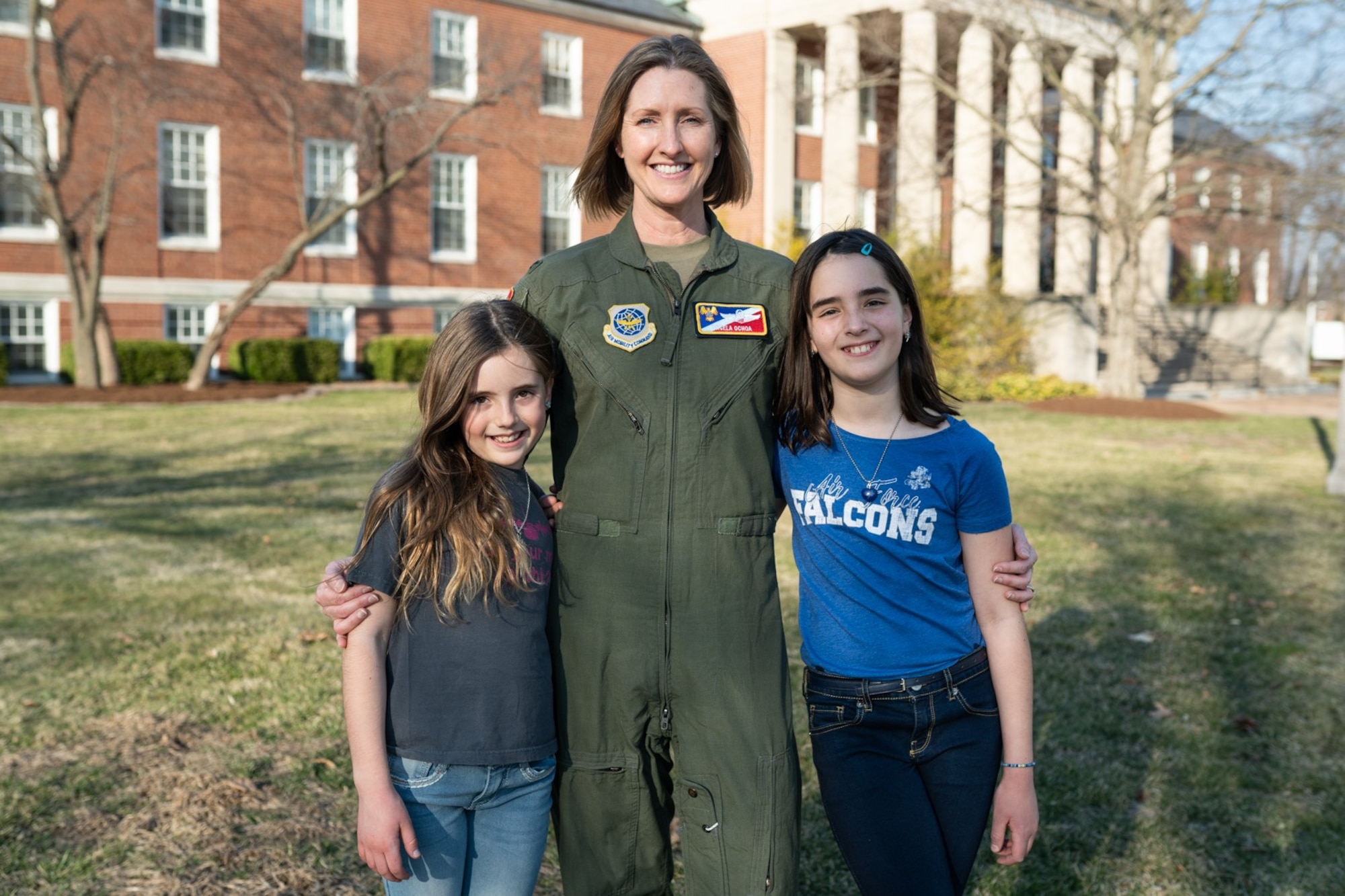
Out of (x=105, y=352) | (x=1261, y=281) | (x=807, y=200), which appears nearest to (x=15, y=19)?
(x=105, y=352)

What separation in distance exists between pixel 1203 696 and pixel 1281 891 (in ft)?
6.14

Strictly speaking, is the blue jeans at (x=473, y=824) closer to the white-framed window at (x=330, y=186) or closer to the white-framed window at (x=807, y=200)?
the white-framed window at (x=330, y=186)

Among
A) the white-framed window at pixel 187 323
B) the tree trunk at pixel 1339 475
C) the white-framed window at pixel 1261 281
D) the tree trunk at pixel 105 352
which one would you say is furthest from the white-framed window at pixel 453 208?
the white-framed window at pixel 1261 281

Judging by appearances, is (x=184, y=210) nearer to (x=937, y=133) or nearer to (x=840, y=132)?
(x=840, y=132)

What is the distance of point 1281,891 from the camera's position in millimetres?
3828

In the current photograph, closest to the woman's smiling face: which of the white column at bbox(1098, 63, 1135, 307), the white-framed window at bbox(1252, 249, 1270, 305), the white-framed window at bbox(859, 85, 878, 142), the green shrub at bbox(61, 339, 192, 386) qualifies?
the white column at bbox(1098, 63, 1135, 307)

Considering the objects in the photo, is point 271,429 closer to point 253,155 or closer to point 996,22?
point 253,155

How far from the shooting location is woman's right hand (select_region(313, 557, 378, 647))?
243 centimetres

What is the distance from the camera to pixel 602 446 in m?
2.69

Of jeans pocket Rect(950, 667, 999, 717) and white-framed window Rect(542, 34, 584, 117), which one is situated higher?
white-framed window Rect(542, 34, 584, 117)

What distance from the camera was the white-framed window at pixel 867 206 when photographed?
108 feet

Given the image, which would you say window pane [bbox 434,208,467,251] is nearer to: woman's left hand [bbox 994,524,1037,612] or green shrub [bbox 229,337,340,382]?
green shrub [bbox 229,337,340,382]

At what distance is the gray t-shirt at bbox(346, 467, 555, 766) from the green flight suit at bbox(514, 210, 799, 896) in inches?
6.1

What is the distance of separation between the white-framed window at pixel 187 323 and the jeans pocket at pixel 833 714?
23488 millimetres
